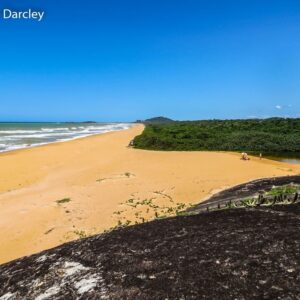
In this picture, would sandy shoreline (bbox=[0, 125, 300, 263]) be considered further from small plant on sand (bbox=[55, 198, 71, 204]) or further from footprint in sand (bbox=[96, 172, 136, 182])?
small plant on sand (bbox=[55, 198, 71, 204])

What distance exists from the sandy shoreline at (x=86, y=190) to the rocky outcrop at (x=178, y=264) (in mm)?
5177

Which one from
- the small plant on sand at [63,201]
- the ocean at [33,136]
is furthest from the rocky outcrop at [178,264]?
the ocean at [33,136]

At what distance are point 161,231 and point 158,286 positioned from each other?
151cm

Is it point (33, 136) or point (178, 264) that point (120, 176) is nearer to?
point (178, 264)

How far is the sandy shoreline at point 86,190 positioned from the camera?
10.9 meters

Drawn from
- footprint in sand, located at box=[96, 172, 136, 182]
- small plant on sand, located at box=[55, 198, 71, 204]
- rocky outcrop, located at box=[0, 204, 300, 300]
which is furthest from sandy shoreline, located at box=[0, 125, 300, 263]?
rocky outcrop, located at box=[0, 204, 300, 300]

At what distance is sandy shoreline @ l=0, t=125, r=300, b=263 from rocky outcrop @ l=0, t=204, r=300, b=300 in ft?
17.0

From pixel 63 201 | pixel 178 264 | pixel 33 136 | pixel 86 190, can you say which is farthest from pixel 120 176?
pixel 33 136

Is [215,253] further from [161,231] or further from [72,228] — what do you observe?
[72,228]

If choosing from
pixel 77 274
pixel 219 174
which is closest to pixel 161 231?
pixel 77 274

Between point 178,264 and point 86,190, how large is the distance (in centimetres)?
1258

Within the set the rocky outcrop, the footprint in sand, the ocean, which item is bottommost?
the ocean

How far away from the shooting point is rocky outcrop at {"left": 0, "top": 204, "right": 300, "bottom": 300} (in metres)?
3.63

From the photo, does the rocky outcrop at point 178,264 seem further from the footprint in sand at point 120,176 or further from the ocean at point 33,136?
the ocean at point 33,136
